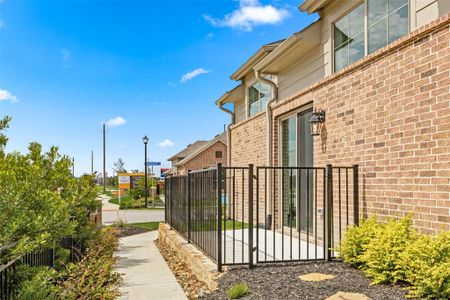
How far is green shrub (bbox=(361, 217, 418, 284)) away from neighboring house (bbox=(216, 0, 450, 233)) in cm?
25

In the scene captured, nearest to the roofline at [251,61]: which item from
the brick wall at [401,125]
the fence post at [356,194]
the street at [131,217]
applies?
the brick wall at [401,125]

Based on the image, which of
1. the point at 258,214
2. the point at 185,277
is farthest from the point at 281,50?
the point at 185,277

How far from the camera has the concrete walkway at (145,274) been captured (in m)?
4.91

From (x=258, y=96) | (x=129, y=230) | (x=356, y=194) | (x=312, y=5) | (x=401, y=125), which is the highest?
(x=312, y=5)

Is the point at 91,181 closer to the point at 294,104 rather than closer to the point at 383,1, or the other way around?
the point at 294,104

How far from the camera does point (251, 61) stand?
10.4 meters

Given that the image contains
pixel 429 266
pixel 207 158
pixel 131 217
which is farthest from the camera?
pixel 207 158

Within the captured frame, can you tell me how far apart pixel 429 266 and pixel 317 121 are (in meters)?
3.40

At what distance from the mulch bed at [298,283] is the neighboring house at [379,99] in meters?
0.89

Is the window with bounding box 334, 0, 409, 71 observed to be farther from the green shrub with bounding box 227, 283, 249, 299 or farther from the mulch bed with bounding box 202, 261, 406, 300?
the green shrub with bounding box 227, 283, 249, 299

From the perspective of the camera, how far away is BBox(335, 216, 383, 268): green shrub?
14.8 ft

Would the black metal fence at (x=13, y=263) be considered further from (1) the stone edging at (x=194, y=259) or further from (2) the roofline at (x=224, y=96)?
(2) the roofline at (x=224, y=96)

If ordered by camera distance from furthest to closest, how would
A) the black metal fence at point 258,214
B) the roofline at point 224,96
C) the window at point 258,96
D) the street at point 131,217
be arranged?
the street at point 131,217 < the roofline at point 224,96 < the window at point 258,96 < the black metal fence at point 258,214

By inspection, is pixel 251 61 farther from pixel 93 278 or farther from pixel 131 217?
pixel 131 217
